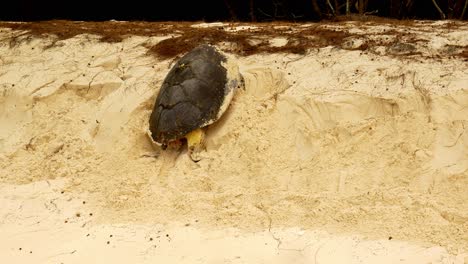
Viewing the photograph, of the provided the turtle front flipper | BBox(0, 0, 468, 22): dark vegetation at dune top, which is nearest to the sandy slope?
the turtle front flipper

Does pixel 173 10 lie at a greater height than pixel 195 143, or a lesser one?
greater

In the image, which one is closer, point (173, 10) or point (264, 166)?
point (264, 166)

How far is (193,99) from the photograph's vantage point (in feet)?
16.0

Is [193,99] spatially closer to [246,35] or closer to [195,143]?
[195,143]

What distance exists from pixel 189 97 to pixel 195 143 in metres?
0.40

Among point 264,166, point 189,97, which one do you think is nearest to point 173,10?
Result: point 189,97

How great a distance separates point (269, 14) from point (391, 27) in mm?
4966

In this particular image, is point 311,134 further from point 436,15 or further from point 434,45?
point 436,15

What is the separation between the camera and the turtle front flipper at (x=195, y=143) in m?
4.82

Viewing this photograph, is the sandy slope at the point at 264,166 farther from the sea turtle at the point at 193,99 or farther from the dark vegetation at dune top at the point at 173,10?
the dark vegetation at dune top at the point at 173,10

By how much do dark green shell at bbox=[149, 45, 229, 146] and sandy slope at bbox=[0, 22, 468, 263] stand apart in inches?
8.1

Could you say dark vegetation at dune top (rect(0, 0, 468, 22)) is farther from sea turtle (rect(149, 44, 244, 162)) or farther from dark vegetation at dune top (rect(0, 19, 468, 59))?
sea turtle (rect(149, 44, 244, 162))

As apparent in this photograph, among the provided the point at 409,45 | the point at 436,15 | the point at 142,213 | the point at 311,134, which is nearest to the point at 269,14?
the point at 436,15

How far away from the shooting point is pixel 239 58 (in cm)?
571
